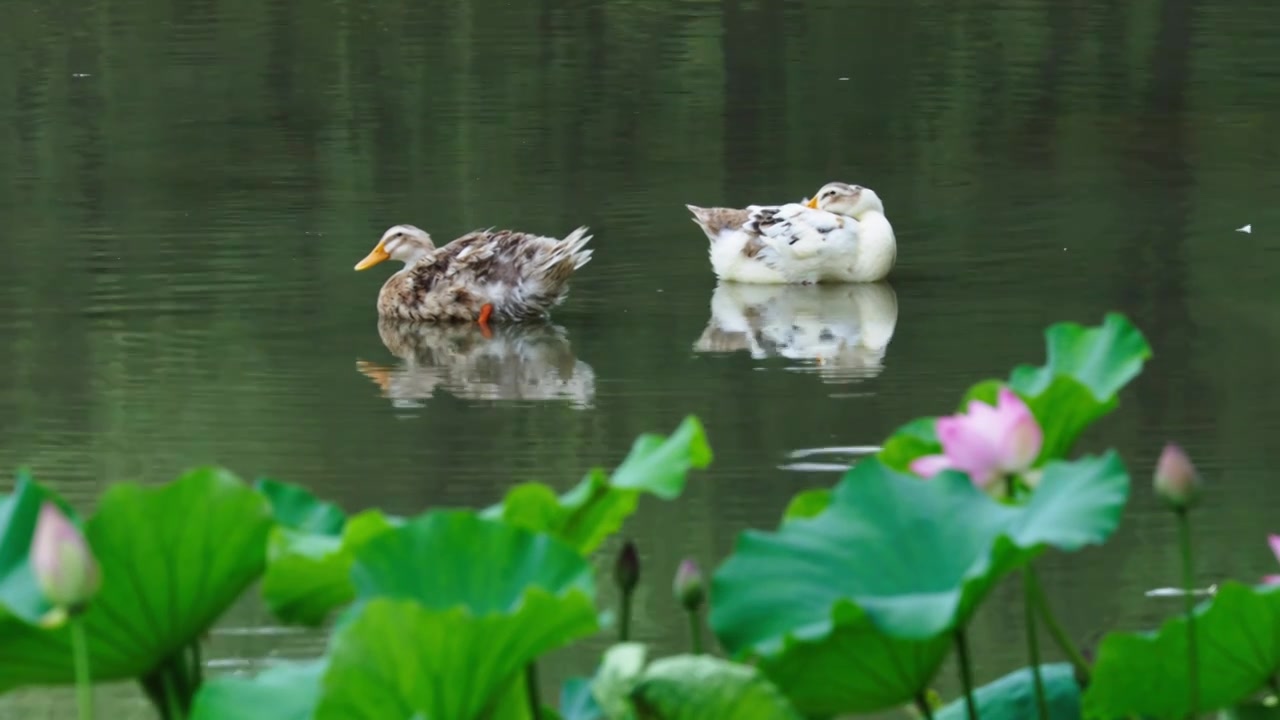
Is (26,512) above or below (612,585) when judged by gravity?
above

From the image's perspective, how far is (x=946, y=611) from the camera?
211 cm

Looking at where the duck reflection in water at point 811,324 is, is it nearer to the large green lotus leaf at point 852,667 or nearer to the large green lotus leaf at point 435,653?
the large green lotus leaf at point 852,667

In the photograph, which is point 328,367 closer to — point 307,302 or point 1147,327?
point 307,302

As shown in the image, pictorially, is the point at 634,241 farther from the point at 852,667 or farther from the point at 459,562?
the point at 459,562

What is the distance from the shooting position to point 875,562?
2277 mm

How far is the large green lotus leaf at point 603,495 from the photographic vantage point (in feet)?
7.64

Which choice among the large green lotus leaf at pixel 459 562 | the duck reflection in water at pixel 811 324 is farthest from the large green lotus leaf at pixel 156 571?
the duck reflection in water at pixel 811 324

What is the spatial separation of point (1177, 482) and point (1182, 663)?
0.31 m

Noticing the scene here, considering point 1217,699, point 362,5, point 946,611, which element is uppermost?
point 946,611

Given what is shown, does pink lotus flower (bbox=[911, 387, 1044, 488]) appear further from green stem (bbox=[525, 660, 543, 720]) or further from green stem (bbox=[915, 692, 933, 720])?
green stem (bbox=[525, 660, 543, 720])

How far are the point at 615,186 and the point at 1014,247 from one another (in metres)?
2.57

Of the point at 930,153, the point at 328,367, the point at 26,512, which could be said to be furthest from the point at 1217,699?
the point at 930,153

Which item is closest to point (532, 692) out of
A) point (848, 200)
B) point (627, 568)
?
point (627, 568)

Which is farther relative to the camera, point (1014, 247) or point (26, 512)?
point (1014, 247)
